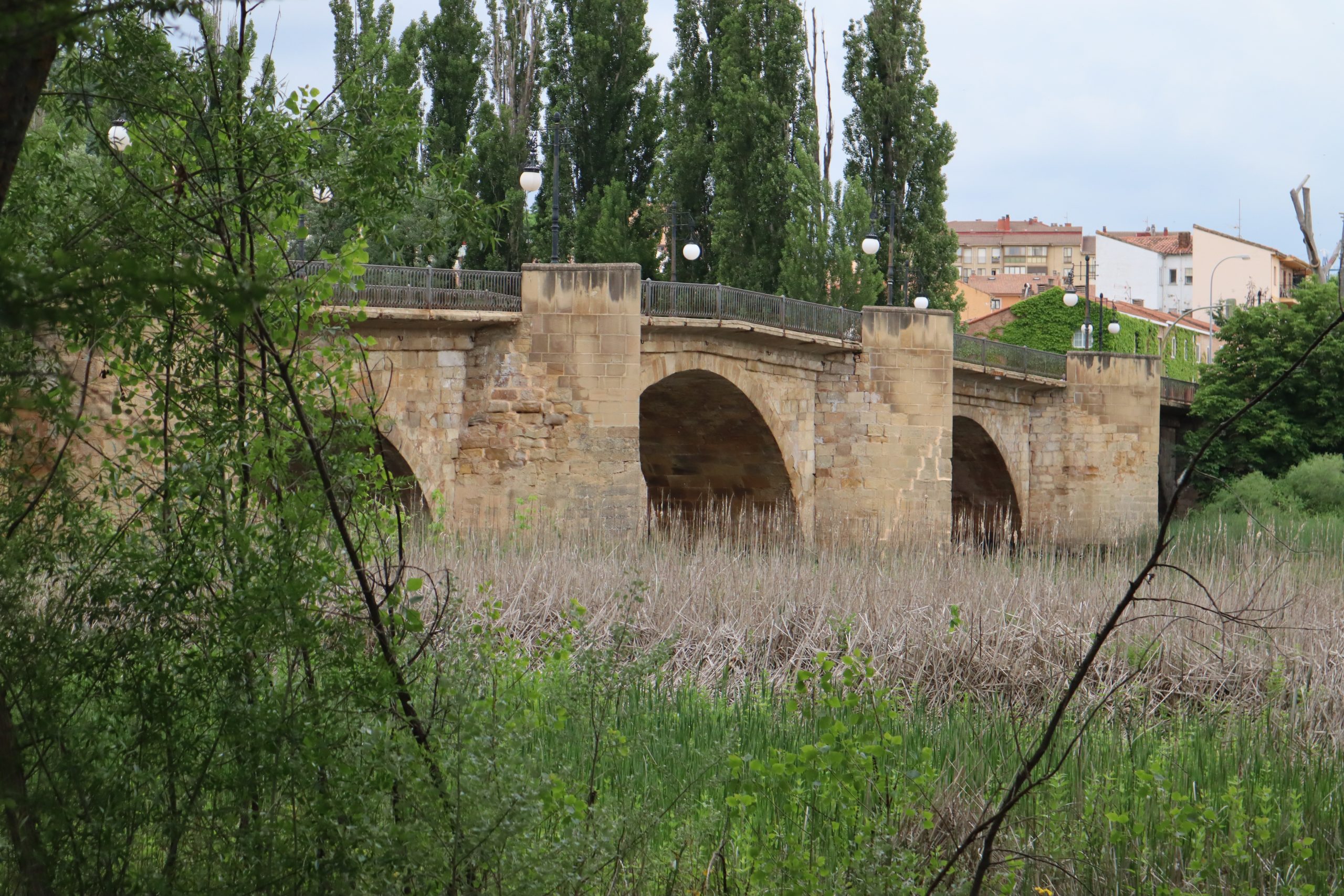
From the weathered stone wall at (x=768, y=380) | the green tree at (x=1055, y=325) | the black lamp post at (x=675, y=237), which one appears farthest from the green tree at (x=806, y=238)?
the green tree at (x=1055, y=325)

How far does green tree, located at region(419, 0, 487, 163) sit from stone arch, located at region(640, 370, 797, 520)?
763cm

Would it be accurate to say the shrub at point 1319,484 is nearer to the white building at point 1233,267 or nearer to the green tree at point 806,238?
the green tree at point 806,238

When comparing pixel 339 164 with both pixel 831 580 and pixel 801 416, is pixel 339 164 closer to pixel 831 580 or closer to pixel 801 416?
pixel 831 580

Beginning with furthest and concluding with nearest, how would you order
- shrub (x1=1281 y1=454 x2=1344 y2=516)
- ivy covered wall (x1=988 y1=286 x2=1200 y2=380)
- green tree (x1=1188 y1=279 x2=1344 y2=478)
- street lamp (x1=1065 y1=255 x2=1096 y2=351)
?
ivy covered wall (x1=988 y1=286 x2=1200 y2=380)
green tree (x1=1188 y1=279 x2=1344 y2=478)
street lamp (x1=1065 y1=255 x2=1096 y2=351)
shrub (x1=1281 y1=454 x2=1344 y2=516)

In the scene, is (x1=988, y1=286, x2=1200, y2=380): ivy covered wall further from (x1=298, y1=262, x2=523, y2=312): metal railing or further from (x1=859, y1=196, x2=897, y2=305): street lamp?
(x1=298, y1=262, x2=523, y2=312): metal railing

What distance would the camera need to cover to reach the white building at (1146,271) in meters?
58.7

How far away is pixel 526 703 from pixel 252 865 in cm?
168

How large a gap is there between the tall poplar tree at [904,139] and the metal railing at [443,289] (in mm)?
13609

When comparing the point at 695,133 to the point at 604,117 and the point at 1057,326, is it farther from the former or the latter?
the point at 1057,326

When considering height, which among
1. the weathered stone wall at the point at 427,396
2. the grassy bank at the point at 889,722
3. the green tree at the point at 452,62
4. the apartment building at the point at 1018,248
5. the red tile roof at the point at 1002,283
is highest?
the apartment building at the point at 1018,248

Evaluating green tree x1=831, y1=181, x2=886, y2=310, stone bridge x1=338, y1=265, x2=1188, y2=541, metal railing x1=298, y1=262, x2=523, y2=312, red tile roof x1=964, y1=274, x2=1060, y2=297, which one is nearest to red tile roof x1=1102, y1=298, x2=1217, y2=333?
stone bridge x1=338, y1=265, x2=1188, y2=541

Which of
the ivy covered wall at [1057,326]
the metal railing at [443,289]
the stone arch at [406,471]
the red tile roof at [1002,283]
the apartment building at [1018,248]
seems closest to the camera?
the metal railing at [443,289]

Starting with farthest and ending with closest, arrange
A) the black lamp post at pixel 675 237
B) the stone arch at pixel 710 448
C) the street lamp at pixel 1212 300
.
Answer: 1. the street lamp at pixel 1212 300
2. the black lamp post at pixel 675 237
3. the stone arch at pixel 710 448

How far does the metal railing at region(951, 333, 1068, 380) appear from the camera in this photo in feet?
82.6
